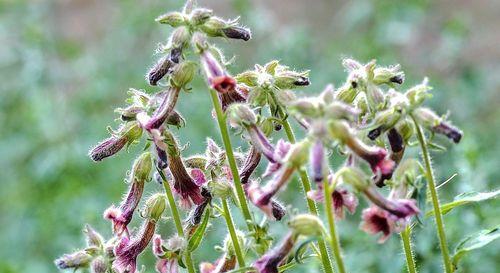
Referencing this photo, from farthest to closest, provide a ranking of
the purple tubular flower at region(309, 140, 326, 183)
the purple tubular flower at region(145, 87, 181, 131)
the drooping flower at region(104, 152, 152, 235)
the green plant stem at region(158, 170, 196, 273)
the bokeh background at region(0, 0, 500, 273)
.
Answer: the bokeh background at region(0, 0, 500, 273), the drooping flower at region(104, 152, 152, 235), the green plant stem at region(158, 170, 196, 273), the purple tubular flower at region(145, 87, 181, 131), the purple tubular flower at region(309, 140, 326, 183)

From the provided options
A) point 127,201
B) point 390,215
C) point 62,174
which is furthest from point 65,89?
point 390,215

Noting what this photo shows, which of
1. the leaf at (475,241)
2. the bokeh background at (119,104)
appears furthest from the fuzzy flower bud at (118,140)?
the bokeh background at (119,104)

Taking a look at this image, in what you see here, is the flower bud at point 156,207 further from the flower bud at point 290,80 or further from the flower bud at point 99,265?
the flower bud at point 290,80

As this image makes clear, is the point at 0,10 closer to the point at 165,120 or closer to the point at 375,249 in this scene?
the point at 375,249

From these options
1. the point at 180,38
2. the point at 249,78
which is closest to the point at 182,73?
the point at 180,38

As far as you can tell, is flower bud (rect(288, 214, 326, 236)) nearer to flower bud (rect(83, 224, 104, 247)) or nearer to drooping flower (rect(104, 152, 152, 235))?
drooping flower (rect(104, 152, 152, 235))

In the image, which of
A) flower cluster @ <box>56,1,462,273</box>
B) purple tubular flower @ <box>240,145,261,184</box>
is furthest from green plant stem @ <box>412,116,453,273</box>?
purple tubular flower @ <box>240,145,261,184</box>
